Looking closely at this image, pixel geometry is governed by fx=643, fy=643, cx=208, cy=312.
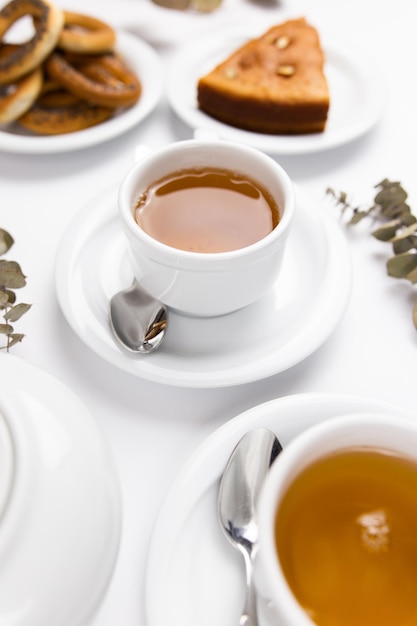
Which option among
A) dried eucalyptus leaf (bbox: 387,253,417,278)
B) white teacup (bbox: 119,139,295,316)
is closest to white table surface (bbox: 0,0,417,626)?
dried eucalyptus leaf (bbox: 387,253,417,278)

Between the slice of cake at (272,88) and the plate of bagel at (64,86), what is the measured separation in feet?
0.44

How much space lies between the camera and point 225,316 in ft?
3.14

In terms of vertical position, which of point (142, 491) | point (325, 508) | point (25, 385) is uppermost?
point (25, 385)

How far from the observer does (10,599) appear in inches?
20.6

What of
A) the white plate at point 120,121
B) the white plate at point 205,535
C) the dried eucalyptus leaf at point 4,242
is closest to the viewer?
the white plate at point 205,535

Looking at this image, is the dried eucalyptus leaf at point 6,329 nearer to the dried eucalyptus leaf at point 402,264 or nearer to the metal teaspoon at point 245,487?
the metal teaspoon at point 245,487

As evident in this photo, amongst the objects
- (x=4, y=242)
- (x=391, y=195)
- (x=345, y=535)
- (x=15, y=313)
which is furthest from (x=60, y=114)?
(x=345, y=535)

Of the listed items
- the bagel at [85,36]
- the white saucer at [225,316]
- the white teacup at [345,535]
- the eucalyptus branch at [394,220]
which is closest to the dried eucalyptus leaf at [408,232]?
the eucalyptus branch at [394,220]

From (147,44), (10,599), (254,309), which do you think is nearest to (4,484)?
(10,599)

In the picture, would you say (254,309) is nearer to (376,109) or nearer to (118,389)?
(118,389)

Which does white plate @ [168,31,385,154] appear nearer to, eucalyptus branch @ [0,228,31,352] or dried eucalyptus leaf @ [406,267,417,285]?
dried eucalyptus leaf @ [406,267,417,285]

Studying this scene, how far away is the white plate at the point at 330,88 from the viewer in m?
1.27

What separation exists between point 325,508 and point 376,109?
947mm

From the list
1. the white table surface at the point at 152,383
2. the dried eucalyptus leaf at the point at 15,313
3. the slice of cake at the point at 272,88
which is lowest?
the white table surface at the point at 152,383
